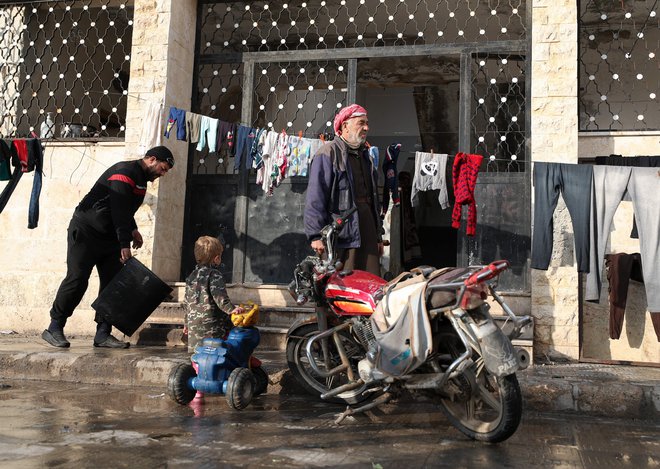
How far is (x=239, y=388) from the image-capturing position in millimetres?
4246

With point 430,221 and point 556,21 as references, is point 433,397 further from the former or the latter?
point 430,221

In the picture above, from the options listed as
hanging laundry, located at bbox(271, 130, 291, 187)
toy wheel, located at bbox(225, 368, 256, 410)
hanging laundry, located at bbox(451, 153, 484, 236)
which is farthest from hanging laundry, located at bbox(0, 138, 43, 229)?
hanging laundry, located at bbox(451, 153, 484, 236)

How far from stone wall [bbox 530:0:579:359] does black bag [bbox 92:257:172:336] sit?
12.1 feet

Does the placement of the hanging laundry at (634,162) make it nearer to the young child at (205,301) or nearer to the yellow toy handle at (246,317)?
the yellow toy handle at (246,317)

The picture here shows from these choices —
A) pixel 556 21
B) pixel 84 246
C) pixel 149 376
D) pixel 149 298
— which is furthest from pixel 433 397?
pixel 556 21

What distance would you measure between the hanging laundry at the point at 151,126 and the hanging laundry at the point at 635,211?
4.50 m

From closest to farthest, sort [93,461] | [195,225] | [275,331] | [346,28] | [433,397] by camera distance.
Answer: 1. [93,461]
2. [433,397]
3. [275,331]
4. [195,225]
5. [346,28]

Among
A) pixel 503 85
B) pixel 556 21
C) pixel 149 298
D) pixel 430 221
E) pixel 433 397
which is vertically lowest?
pixel 433 397

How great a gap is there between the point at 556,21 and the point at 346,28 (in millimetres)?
3527

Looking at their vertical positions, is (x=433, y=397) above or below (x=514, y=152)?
below

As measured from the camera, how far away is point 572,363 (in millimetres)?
6137

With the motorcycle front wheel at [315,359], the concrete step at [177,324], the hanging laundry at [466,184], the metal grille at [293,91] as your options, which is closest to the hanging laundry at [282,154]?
the metal grille at [293,91]

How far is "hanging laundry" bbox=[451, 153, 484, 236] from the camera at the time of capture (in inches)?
254

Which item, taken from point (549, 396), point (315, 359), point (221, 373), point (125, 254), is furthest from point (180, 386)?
point (549, 396)
